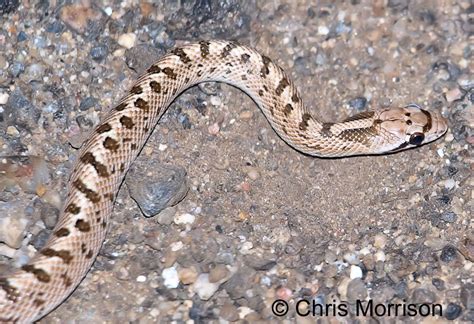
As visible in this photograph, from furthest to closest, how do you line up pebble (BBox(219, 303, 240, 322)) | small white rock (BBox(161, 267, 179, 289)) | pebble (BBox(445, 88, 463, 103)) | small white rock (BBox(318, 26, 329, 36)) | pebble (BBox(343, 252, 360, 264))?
1. small white rock (BBox(318, 26, 329, 36))
2. pebble (BBox(445, 88, 463, 103))
3. pebble (BBox(343, 252, 360, 264))
4. small white rock (BBox(161, 267, 179, 289))
5. pebble (BBox(219, 303, 240, 322))

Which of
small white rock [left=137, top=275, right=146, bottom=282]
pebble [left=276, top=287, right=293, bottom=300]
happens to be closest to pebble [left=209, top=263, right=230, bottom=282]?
pebble [left=276, top=287, right=293, bottom=300]

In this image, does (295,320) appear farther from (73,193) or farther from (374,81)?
(374,81)

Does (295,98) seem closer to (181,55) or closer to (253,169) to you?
(253,169)

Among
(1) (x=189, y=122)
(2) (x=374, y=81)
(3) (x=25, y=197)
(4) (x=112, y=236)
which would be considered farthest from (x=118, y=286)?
(2) (x=374, y=81)

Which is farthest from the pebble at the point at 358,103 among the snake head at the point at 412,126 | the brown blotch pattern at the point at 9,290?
the brown blotch pattern at the point at 9,290

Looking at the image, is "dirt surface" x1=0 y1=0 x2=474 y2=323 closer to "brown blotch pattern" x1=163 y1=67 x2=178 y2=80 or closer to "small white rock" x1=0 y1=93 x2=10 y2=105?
"small white rock" x1=0 y1=93 x2=10 y2=105

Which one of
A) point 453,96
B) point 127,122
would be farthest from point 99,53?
point 453,96
